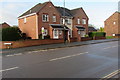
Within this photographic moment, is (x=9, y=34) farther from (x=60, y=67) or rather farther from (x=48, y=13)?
(x=60, y=67)

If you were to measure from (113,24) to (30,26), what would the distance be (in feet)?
119

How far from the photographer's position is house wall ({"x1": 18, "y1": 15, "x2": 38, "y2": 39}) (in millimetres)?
27956

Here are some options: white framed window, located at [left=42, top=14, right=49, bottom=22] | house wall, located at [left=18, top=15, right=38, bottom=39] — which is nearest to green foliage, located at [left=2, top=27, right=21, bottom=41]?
house wall, located at [left=18, top=15, right=38, bottom=39]

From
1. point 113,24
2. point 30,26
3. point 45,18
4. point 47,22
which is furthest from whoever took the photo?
point 113,24

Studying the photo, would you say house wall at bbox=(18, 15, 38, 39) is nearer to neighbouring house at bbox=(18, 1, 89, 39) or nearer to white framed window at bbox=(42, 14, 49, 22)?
neighbouring house at bbox=(18, 1, 89, 39)

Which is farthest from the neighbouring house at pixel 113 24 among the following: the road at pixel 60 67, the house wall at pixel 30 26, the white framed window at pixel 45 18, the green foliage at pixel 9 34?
the road at pixel 60 67

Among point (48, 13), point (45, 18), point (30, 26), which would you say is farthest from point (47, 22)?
point (30, 26)

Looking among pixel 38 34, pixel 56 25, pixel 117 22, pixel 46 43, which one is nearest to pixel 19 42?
pixel 46 43

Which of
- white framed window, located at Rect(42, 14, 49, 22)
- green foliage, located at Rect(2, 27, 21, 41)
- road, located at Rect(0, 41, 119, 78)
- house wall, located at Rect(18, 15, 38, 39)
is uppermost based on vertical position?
white framed window, located at Rect(42, 14, 49, 22)

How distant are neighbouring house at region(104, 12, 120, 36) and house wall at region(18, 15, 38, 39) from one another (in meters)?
34.7

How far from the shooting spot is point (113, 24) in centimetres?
5116

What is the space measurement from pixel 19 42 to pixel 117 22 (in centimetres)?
4303

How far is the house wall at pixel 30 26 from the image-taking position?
28.0 metres

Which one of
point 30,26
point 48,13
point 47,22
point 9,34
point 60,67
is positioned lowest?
point 60,67
